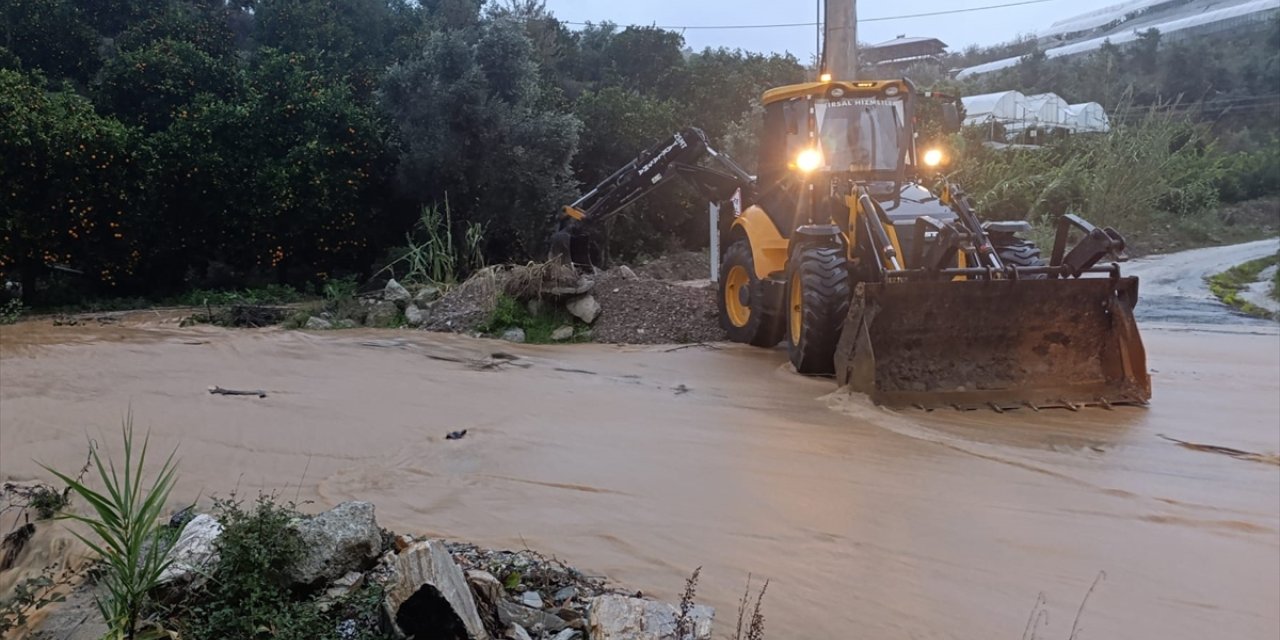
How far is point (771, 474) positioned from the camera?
5199mm

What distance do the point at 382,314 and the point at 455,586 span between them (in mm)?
9162

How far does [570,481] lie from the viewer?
5.14m

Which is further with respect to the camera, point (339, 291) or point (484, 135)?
point (484, 135)

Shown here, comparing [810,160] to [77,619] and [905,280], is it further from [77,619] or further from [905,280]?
[77,619]

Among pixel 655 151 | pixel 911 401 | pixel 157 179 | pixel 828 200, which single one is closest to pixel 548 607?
pixel 911 401

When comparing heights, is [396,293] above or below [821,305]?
below

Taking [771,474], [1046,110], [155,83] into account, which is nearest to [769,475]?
[771,474]

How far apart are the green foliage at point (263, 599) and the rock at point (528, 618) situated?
1.41ft

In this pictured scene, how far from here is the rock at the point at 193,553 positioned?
3420 millimetres

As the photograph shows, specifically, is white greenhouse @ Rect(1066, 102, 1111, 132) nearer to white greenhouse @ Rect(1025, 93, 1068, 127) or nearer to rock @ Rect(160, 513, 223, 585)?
white greenhouse @ Rect(1025, 93, 1068, 127)

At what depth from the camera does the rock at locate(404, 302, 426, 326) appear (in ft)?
37.7

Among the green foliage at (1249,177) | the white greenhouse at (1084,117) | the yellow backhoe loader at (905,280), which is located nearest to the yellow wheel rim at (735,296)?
the yellow backhoe loader at (905,280)

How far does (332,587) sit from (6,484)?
2554 millimetres

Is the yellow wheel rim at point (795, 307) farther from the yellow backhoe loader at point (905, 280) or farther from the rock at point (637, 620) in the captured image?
the rock at point (637, 620)
